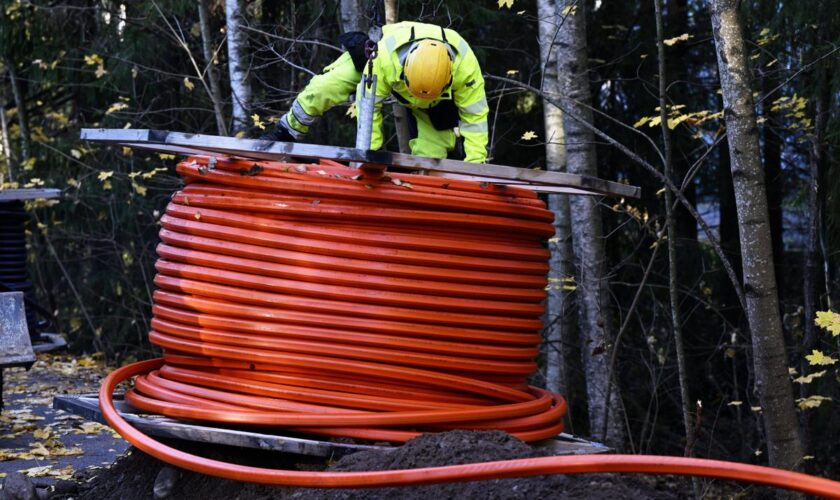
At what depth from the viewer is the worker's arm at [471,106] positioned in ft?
19.1

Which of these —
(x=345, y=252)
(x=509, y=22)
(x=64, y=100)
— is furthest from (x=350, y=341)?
(x=64, y=100)

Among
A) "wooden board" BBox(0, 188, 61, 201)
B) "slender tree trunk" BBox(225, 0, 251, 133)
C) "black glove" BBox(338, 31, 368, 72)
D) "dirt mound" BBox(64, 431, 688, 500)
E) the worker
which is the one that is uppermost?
"slender tree trunk" BBox(225, 0, 251, 133)

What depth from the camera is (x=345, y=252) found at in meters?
4.87

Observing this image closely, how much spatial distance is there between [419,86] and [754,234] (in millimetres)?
1942

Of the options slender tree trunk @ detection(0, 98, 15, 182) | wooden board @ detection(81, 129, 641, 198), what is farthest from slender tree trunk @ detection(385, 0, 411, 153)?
slender tree trunk @ detection(0, 98, 15, 182)

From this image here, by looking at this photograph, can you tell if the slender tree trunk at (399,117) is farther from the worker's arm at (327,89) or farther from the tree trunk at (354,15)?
the worker's arm at (327,89)

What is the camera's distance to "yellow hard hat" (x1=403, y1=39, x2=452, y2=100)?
5.52 meters

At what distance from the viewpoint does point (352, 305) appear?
15.9ft

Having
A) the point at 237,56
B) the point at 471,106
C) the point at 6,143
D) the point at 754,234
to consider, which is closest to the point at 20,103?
the point at 6,143

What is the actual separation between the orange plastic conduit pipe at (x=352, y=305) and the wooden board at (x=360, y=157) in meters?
0.13

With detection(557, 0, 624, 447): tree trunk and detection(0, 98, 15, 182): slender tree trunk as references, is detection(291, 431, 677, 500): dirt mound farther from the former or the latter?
detection(0, 98, 15, 182): slender tree trunk

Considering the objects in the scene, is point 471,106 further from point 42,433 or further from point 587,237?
point 42,433

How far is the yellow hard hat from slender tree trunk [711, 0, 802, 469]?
143cm

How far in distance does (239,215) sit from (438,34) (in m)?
1.57
